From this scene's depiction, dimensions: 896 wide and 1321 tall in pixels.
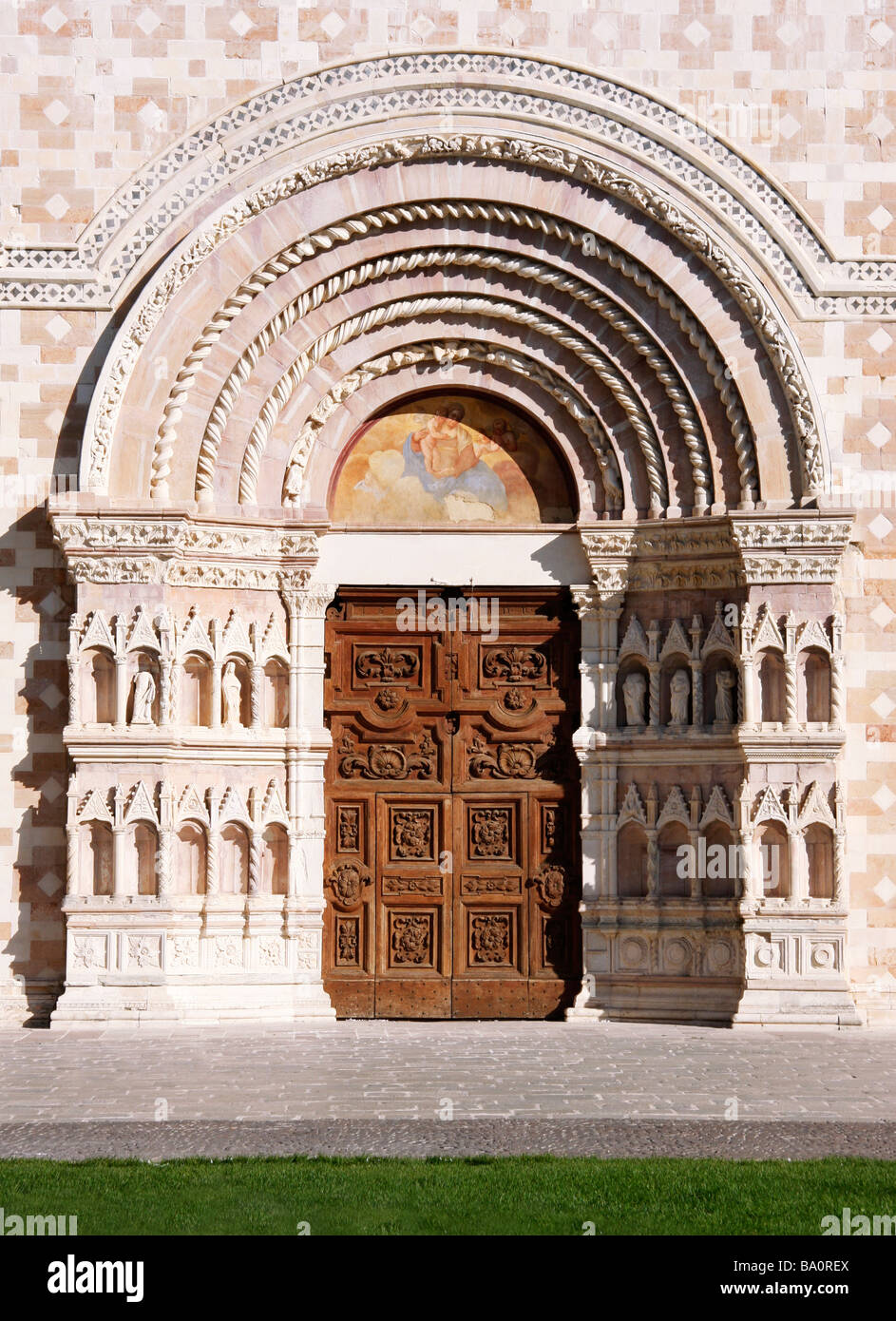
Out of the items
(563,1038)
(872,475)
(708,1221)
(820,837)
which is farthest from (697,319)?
(708,1221)

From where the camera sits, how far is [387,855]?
1543 cm

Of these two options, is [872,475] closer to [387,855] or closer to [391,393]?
[391,393]

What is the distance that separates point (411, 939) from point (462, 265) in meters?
5.65

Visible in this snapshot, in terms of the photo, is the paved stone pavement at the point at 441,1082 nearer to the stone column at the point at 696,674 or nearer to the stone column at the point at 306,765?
the stone column at the point at 306,765

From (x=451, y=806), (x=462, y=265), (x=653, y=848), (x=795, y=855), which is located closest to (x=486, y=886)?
(x=451, y=806)

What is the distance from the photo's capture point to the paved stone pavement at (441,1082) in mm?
9953

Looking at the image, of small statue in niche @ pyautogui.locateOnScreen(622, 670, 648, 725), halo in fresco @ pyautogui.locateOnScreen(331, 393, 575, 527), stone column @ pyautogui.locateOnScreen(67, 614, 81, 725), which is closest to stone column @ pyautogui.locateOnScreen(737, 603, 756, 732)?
small statue in niche @ pyautogui.locateOnScreen(622, 670, 648, 725)

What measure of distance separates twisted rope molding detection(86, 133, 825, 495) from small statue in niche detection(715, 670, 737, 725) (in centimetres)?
166

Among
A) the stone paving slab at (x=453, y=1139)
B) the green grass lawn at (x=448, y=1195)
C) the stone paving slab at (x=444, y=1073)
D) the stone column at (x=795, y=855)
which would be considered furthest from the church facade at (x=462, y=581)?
the green grass lawn at (x=448, y=1195)

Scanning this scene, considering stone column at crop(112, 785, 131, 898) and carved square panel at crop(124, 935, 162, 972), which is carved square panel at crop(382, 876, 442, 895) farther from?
stone column at crop(112, 785, 131, 898)

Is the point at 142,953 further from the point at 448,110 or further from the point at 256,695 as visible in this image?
the point at 448,110

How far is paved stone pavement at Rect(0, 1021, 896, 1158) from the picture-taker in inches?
392

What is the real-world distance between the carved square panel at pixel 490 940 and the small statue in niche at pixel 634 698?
1.91 metres
